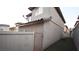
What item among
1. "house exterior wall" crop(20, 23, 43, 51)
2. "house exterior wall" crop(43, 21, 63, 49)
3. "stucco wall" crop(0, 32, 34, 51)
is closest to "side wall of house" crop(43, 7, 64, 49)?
"house exterior wall" crop(43, 21, 63, 49)

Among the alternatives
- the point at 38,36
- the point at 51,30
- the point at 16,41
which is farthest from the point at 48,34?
the point at 16,41

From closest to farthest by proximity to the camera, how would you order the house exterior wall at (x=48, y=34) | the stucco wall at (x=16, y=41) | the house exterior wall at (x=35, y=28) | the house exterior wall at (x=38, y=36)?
1. the stucco wall at (x=16, y=41)
2. the house exterior wall at (x=38, y=36)
3. the house exterior wall at (x=35, y=28)
4. the house exterior wall at (x=48, y=34)

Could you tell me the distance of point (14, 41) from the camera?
3.32 metres


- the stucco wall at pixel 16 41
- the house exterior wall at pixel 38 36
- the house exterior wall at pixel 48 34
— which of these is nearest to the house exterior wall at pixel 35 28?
the house exterior wall at pixel 38 36

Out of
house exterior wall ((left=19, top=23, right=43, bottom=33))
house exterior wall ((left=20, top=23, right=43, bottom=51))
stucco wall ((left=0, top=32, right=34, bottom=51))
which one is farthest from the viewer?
house exterior wall ((left=19, top=23, right=43, bottom=33))

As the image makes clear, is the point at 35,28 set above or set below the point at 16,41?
above

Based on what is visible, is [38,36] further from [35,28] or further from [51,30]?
[51,30]

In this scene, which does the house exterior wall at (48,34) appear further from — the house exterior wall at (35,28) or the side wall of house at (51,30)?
the house exterior wall at (35,28)

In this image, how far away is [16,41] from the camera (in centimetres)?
336

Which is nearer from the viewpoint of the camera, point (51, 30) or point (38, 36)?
point (38, 36)

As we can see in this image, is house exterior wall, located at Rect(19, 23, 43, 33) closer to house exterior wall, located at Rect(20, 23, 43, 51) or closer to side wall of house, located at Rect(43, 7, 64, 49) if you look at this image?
house exterior wall, located at Rect(20, 23, 43, 51)

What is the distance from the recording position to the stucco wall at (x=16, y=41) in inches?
121

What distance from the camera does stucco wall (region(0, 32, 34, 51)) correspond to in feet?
10.1
